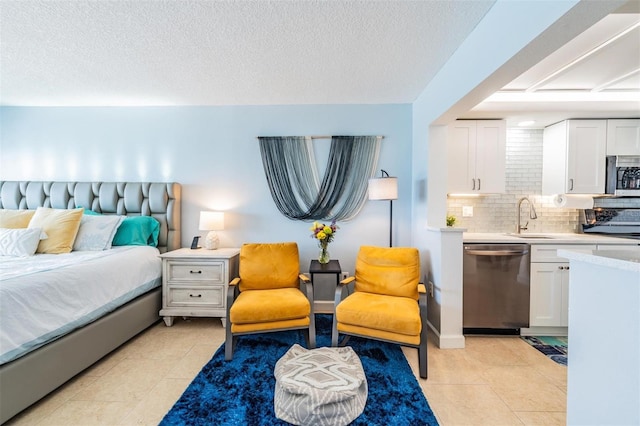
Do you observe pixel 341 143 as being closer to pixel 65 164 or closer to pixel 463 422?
pixel 463 422

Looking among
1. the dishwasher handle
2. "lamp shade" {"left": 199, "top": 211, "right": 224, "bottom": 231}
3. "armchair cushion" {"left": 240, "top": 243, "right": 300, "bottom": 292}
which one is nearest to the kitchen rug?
the dishwasher handle

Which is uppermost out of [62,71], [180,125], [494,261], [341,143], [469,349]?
[62,71]

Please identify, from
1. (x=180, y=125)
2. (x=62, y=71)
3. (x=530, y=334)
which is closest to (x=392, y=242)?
(x=530, y=334)

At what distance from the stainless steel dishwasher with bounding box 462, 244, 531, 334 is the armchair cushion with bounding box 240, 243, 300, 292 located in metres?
1.78

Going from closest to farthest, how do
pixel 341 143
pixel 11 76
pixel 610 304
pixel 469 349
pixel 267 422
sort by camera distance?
1. pixel 610 304
2. pixel 267 422
3. pixel 469 349
4. pixel 11 76
5. pixel 341 143

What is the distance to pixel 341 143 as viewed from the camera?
128 inches

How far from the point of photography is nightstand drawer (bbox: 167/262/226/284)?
110 inches

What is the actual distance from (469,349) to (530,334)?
80 cm

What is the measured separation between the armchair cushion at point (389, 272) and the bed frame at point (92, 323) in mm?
2221

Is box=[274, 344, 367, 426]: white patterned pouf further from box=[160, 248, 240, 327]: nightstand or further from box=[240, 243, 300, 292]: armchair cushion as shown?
box=[160, 248, 240, 327]: nightstand

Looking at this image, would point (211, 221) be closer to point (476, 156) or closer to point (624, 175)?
point (476, 156)

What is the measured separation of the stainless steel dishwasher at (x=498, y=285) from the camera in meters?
2.65

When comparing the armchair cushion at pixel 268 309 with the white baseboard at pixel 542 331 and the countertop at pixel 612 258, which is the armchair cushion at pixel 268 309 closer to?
the countertop at pixel 612 258

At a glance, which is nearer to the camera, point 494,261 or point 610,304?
point 610,304
